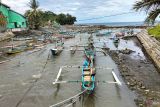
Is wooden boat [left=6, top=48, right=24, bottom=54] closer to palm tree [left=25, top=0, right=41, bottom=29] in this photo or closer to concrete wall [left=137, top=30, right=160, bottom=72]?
concrete wall [left=137, top=30, right=160, bottom=72]

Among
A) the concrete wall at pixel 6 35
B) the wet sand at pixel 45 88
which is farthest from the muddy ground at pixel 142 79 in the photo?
the concrete wall at pixel 6 35

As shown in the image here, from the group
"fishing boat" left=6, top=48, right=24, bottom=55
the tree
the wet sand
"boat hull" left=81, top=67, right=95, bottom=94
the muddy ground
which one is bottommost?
the wet sand

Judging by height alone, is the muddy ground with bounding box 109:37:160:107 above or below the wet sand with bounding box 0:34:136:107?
above

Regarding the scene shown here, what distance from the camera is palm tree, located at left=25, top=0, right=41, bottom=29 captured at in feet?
247

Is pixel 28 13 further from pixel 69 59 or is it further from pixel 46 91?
pixel 46 91

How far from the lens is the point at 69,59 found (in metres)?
32.2

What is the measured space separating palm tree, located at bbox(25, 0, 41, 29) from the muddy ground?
161ft

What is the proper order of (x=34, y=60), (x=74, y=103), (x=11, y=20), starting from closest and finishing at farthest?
(x=74, y=103)
(x=34, y=60)
(x=11, y=20)

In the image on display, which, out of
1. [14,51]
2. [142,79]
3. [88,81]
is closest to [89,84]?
[88,81]

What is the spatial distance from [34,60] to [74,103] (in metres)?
16.4

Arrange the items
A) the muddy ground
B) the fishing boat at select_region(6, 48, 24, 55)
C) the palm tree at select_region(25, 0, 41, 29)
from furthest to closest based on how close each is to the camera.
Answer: the palm tree at select_region(25, 0, 41, 29) → the fishing boat at select_region(6, 48, 24, 55) → the muddy ground

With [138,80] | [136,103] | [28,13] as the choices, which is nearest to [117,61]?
[138,80]

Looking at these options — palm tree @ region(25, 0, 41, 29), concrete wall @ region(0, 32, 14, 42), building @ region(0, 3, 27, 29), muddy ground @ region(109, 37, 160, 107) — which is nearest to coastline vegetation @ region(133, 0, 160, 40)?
muddy ground @ region(109, 37, 160, 107)

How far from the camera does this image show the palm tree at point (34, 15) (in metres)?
75.4
